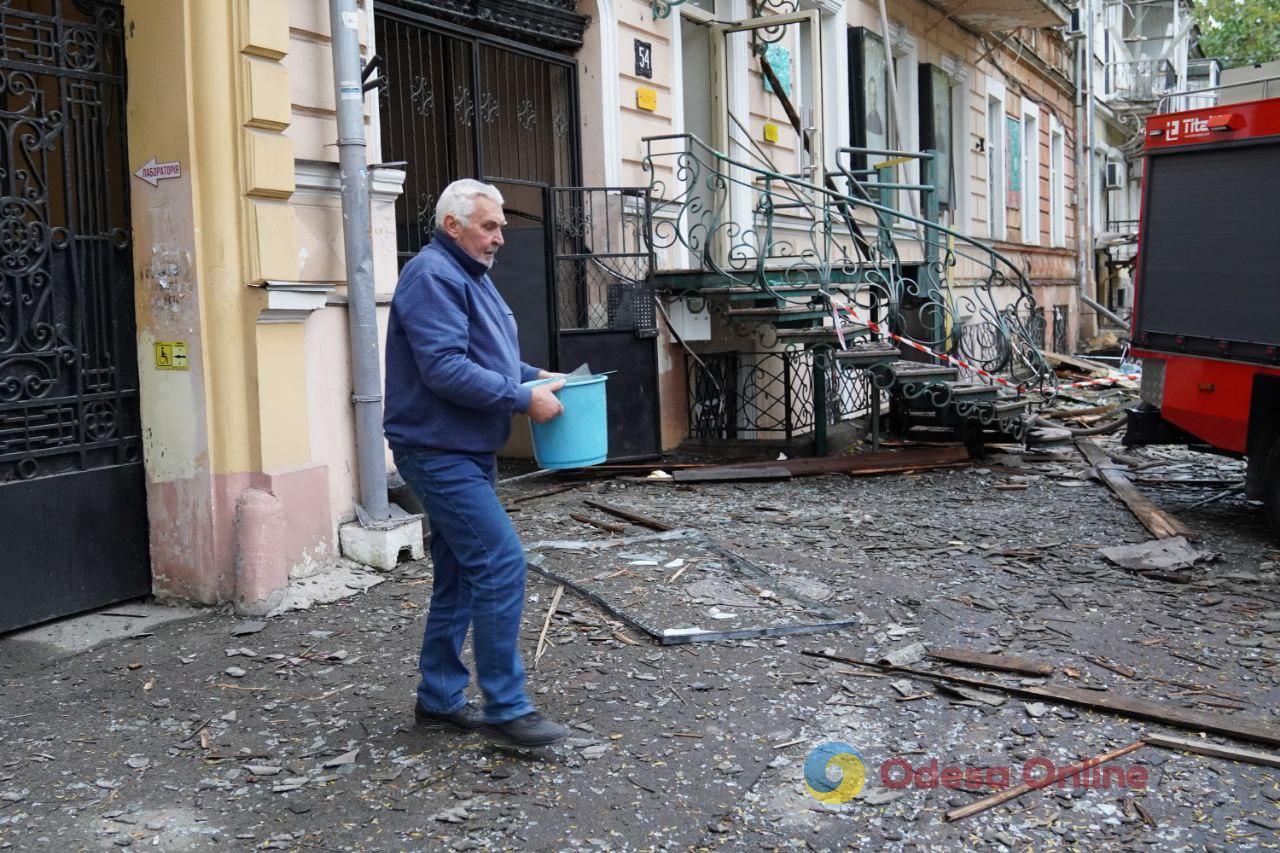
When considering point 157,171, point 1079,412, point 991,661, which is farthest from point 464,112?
point 1079,412

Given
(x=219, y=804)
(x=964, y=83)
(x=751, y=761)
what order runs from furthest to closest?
(x=964, y=83) < (x=751, y=761) < (x=219, y=804)

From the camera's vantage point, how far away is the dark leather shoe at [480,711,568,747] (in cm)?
383

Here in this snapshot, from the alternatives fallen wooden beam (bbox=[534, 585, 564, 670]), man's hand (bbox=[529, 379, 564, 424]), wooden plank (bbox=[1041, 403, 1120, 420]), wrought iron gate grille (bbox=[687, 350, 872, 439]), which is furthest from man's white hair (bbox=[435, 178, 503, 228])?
wooden plank (bbox=[1041, 403, 1120, 420])

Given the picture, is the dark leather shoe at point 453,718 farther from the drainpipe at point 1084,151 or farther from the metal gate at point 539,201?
the drainpipe at point 1084,151

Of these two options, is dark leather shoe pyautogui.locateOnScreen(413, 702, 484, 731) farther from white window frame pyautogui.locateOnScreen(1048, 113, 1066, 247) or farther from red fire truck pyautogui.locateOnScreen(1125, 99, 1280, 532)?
white window frame pyautogui.locateOnScreen(1048, 113, 1066, 247)

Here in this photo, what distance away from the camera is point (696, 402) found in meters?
10.8

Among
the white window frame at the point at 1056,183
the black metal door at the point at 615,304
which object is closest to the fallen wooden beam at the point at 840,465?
the black metal door at the point at 615,304

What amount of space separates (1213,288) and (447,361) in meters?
5.35

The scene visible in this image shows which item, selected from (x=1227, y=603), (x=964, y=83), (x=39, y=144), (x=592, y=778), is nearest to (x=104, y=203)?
(x=39, y=144)

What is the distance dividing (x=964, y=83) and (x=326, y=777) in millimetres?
16132

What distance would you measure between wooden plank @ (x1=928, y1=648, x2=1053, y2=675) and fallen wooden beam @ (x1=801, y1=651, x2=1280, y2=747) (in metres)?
0.15

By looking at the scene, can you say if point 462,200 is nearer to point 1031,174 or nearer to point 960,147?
point 960,147

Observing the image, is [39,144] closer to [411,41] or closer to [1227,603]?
[411,41]

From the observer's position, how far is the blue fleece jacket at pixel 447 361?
3.68 m
